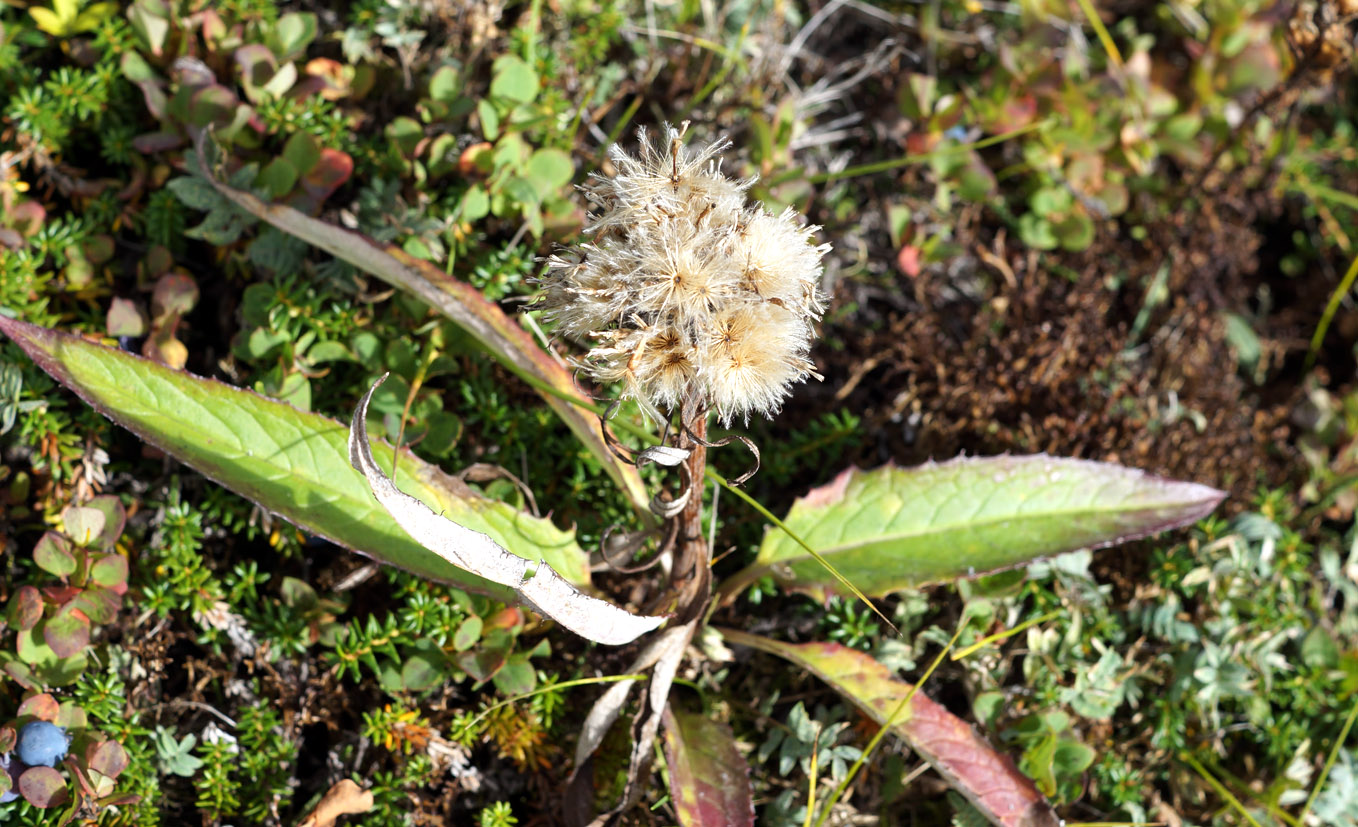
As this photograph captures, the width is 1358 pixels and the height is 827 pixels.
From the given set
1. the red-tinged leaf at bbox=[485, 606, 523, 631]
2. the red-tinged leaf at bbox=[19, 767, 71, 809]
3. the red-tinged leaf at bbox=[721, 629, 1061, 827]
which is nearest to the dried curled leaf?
the red-tinged leaf at bbox=[485, 606, 523, 631]

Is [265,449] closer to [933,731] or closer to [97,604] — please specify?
[97,604]

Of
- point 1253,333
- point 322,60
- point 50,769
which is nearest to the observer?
point 50,769

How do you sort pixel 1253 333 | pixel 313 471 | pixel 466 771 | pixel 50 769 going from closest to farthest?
pixel 50 769 < pixel 313 471 < pixel 466 771 < pixel 1253 333

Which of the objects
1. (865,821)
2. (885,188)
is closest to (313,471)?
(865,821)

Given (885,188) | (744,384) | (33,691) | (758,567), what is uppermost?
(744,384)

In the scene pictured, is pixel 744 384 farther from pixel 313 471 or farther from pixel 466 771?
pixel 466 771

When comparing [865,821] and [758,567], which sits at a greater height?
[758,567]

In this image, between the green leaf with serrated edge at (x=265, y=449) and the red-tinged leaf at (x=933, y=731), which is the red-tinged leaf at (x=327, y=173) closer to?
the green leaf with serrated edge at (x=265, y=449)

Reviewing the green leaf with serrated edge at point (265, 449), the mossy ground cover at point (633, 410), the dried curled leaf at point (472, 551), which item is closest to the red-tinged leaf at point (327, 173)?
the mossy ground cover at point (633, 410)
